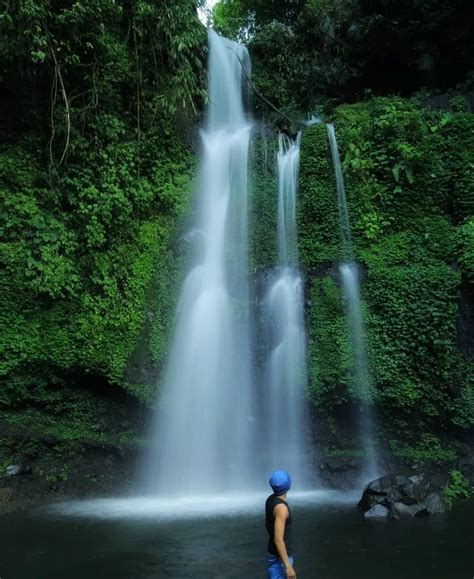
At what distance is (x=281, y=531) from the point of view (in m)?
4.00

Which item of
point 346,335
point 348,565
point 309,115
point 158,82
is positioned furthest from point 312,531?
point 309,115

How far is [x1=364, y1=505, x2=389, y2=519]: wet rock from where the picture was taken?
7.51m

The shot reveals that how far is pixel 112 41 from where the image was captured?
12.2 meters

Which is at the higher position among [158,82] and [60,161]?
[158,82]

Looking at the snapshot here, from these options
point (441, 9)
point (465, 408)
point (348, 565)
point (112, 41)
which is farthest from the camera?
point (441, 9)

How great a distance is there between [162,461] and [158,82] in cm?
838

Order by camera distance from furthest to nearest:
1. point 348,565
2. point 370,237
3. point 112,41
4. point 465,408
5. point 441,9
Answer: point 441,9 → point 112,41 → point 370,237 → point 465,408 → point 348,565

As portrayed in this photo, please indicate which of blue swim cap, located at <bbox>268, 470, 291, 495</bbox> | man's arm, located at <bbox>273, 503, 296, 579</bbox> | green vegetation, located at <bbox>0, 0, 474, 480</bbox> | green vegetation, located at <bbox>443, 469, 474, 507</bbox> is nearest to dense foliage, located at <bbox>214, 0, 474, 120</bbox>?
green vegetation, located at <bbox>0, 0, 474, 480</bbox>

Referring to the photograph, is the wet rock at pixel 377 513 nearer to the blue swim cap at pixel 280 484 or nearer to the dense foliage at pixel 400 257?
the dense foliage at pixel 400 257

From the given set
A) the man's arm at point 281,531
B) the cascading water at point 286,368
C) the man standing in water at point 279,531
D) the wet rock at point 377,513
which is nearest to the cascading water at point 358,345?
the cascading water at point 286,368

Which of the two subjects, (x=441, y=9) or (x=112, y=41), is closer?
(x=112, y=41)

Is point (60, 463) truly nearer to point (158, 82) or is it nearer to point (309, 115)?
point (158, 82)

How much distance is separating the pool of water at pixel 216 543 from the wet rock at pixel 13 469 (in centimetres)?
118

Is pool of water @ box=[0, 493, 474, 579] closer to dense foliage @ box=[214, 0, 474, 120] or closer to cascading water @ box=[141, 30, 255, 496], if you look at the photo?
cascading water @ box=[141, 30, 255, 496]
